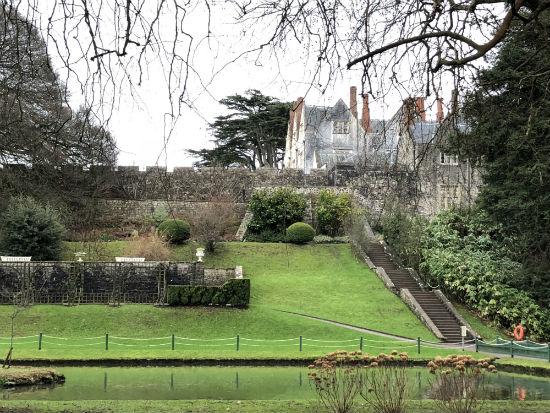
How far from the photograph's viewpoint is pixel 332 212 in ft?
111

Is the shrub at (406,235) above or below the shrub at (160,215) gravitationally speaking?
below

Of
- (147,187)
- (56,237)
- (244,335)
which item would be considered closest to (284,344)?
(244,335)

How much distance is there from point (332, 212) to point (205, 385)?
72.7 feet

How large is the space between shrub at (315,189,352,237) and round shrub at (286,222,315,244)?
1.94m

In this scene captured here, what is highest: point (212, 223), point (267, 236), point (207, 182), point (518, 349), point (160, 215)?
point (207, 182)

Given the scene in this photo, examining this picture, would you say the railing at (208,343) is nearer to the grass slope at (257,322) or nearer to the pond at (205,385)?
the grass slope at (257,322)

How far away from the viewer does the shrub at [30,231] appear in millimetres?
25578

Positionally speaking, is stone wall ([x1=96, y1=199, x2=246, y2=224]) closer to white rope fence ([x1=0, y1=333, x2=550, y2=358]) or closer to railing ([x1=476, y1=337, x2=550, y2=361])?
white rope fence ([x1=0, y1=333, x2=550, y2=358])

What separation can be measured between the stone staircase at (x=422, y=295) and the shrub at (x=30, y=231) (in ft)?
46.2

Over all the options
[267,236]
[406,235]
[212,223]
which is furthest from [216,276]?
[406,235]

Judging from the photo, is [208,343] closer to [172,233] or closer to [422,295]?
[422,295]

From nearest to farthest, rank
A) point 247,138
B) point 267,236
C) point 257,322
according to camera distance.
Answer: point 257,322 < point 267,236 < point 247,138

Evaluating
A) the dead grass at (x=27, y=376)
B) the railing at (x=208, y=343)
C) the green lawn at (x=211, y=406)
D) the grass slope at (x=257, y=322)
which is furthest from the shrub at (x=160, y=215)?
the green lawn at (x=211, y=406)

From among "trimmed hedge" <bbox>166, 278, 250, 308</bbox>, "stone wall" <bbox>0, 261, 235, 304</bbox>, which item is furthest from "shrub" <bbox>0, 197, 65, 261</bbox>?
"trimmed hedge" <bbox>166, 278, 250, 308</bbox>
